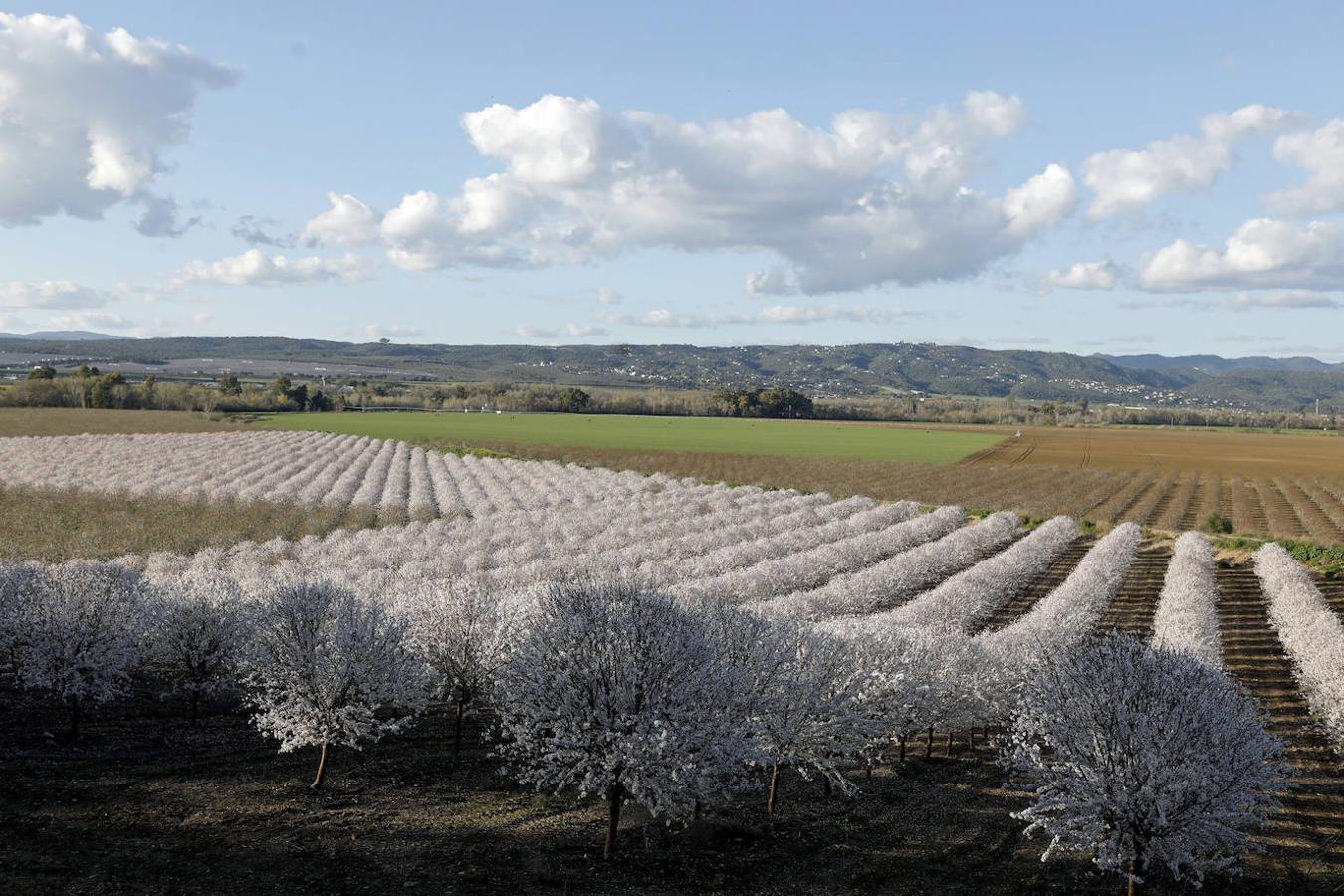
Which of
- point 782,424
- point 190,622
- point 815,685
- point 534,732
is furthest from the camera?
point 782,424

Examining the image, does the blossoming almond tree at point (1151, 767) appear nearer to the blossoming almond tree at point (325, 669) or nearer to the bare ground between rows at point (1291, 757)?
the bare ground between rows at point (1291, 757)

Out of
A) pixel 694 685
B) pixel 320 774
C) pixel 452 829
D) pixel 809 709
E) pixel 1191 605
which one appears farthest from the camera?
pixel 1191 605

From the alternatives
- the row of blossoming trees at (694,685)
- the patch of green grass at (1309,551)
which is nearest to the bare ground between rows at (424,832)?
the row of blossoming trees at (694,685)

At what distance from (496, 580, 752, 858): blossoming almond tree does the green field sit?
104 m

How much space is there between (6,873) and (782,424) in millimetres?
176750

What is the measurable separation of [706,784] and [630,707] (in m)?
2.56

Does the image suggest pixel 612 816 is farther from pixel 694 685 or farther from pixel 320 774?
pixel 320 774

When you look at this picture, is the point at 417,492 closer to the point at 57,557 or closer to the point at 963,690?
the point at 57,557

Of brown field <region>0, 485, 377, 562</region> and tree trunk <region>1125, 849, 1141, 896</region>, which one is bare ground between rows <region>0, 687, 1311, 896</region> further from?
brown field <region>0, 485, 377, 562</region>

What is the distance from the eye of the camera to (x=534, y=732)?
2362cm

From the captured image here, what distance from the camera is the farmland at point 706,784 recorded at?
22.2 m

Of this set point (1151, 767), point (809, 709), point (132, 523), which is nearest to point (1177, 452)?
point (809, 709)

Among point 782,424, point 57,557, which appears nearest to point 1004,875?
point 57,557

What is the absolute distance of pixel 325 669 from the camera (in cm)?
2619
